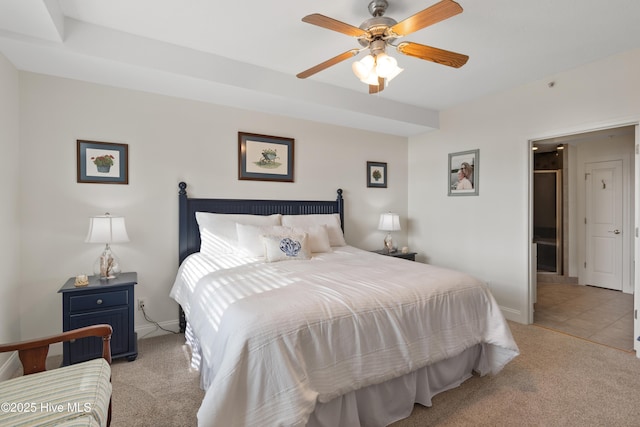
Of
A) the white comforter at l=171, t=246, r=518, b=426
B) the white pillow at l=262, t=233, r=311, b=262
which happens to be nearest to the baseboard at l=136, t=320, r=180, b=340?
the white comforter at l=171, t=246, r=518, b=426

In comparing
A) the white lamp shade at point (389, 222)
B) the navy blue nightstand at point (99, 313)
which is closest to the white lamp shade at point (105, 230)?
the navy blue nightstand at point (99, 313)

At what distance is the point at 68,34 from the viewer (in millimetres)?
2273

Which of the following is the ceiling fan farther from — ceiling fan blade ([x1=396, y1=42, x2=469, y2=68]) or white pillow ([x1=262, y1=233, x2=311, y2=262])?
white pillow ([x1=262, y1=233, x2=311, y2=262])

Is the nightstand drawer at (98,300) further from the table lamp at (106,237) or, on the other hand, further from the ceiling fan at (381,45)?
the ceiling fan at (381,45)

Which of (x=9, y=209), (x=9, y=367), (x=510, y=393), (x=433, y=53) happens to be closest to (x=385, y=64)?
(x=433, y=53)

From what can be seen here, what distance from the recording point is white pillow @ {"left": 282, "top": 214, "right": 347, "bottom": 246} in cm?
361

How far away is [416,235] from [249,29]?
3683mm

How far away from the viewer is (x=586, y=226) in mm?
5172

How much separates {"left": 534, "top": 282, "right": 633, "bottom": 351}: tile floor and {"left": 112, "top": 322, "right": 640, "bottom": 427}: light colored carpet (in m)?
0.40

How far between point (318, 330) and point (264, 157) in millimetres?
2612

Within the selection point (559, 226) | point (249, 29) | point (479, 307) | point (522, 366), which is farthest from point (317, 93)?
point (559, 226)

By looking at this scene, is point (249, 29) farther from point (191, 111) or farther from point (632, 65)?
point (632, 65)

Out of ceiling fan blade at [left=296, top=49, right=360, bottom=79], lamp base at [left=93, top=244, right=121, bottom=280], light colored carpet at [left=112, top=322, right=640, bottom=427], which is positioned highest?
ceiling fan blade at [left=296, top=49, right=360, bottom=79]

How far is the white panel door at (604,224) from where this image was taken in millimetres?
4797
